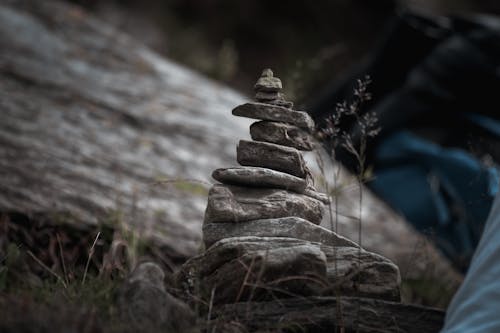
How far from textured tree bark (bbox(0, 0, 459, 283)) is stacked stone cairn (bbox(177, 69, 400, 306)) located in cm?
81

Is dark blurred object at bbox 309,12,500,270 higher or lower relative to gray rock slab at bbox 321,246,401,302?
higher

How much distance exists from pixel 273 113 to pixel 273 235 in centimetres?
43

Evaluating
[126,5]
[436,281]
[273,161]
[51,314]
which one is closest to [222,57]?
[126,5]

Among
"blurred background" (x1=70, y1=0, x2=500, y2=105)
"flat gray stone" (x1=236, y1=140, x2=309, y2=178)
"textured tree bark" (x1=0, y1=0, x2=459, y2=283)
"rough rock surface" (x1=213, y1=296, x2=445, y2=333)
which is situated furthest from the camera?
"blurred background" (x1=70, y1=0, x2=500, y2=105)

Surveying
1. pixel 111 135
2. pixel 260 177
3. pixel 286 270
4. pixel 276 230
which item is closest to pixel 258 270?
pixel 286 270

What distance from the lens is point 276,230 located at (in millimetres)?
2090

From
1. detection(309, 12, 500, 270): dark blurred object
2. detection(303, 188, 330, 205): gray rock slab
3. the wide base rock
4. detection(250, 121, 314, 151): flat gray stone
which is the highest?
detection(309, 12, 500, 270): dark blurred object

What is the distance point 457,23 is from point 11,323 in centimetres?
533

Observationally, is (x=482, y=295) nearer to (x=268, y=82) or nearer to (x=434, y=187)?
(x=268, y=82)

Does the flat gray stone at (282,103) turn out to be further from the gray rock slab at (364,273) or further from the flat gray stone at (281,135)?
the gray rock slab at (364,273)

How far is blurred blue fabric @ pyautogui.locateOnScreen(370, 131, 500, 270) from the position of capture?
181 inches

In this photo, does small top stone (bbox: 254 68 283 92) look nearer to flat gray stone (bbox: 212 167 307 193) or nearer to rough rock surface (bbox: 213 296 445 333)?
flat gray stone (bbox: 212 167 307 193)

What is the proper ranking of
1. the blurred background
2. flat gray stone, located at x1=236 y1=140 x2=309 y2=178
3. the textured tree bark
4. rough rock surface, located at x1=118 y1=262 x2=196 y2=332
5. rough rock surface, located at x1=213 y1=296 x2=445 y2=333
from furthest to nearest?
the blurred background → the textured tree bark → flat gray stone, located at x1=236 y1=140 x2=309 y2=178 → rough rock surface, located at x1=213 y1=296 x2=445 y2=333 → rough rock surface, located at x1=118 y1=262 x2=196 y2=332

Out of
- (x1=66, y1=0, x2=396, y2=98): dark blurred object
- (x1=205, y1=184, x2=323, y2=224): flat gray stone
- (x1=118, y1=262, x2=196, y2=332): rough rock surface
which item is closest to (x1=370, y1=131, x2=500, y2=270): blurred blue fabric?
(x1=205, y1=184, x2=323, y2=224): flat gray stone
